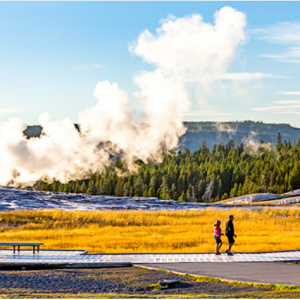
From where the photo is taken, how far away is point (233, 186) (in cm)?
11081

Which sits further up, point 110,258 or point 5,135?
point 5,135

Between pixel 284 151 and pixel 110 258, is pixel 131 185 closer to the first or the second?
pixel 284 151

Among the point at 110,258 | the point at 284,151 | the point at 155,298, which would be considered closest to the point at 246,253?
the point at 110,258

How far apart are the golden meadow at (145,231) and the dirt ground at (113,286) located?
20.2 feet

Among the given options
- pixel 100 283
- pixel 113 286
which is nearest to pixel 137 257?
pixel 100 283

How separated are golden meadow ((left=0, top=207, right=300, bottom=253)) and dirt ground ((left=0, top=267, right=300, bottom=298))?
617 cm

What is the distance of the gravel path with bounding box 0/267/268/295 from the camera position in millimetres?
13875

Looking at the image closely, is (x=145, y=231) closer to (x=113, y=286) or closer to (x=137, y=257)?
(x=137, y=257)

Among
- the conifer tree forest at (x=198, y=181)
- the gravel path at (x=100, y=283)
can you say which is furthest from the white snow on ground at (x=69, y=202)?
the conifer tree forest at (x=198, y=181)

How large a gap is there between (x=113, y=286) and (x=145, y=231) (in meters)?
18.3

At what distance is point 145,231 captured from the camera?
32875mm

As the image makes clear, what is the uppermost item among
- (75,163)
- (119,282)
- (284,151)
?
(284,151)

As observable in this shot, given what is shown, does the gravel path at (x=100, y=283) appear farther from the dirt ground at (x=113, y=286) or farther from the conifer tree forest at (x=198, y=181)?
the conifer tree forest at (x=198, y=181)

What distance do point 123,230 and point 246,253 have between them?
14549 millimetres
